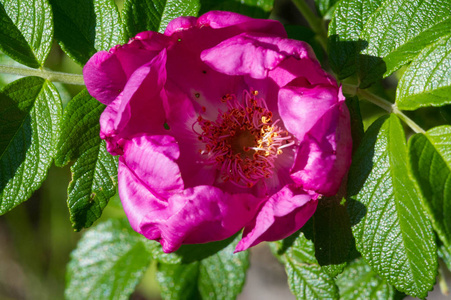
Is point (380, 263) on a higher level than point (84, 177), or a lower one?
lower

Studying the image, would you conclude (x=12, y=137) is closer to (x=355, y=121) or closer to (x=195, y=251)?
(x=195, y=251)

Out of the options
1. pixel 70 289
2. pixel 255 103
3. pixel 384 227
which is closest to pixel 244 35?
pixel 255 103

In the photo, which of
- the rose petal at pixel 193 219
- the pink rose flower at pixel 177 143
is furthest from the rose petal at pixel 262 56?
the rose petal at pixel 193 219

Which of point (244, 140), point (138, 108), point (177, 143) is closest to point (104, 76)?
point (138, 108)

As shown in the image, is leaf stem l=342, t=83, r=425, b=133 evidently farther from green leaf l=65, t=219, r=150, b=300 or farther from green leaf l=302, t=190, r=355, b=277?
green leaf l=65, t=219, r=150, b=300

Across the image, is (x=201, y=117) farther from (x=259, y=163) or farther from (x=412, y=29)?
(x=412, y=29)
